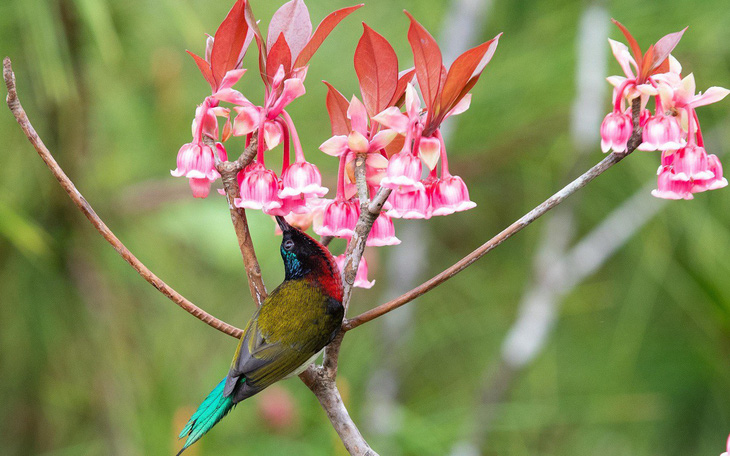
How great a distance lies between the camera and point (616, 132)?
22.0 inches

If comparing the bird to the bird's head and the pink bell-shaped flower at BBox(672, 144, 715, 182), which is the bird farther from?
the pink bell-shaped flower at BBox(672, 144, 715, 182)

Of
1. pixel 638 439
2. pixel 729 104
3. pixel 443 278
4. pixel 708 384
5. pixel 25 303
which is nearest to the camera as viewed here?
pixel 443 278

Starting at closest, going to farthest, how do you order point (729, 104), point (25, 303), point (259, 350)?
point (259, 350), point (25, 303), point (729, 104)

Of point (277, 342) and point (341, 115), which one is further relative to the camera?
point (277, 342)

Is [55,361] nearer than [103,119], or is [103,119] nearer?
[55,361]

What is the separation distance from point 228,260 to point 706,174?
127cm

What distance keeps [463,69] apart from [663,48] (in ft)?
0.50

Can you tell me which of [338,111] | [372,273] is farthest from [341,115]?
[372,273]

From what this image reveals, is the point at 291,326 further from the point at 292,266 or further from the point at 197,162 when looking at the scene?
the point at 197,162

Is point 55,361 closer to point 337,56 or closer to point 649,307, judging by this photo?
point 337,56

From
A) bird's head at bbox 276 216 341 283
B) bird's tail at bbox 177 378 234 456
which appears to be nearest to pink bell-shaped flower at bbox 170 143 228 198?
bird's head at bbox 276 216 341 283

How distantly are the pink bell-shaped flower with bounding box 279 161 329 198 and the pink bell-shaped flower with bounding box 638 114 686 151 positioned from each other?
23cm

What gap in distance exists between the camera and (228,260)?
171 cm

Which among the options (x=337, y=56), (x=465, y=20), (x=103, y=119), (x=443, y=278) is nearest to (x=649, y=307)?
(x=465, y=20)
